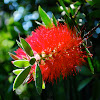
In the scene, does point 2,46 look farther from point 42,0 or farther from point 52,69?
point 52,69

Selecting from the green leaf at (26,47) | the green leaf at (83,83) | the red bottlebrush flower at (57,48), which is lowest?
the green leaf at (83,83)

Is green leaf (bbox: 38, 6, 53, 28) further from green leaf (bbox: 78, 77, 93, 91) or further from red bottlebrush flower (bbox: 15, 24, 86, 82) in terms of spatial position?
green leaf (bbox: 78, 77, 93, 91)

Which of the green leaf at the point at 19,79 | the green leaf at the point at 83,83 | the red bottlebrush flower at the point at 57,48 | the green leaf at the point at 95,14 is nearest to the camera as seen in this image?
the green leaf at the point at 19,79

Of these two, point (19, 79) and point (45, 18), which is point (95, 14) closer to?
point (45, 18)

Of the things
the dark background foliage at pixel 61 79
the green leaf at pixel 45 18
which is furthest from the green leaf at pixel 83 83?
the green leaf at pixel 45 18

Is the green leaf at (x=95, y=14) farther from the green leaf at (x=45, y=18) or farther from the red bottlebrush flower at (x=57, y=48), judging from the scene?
the green leaf at (x=45, y=18)

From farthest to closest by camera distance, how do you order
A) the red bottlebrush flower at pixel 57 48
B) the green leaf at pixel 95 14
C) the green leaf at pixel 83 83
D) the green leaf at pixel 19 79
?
1. the green leaf at pixel 83 83
2. the green leaf at pixel 95 14
3. the red bottlebrush flower at pixel 57 48
4. the green leaf at pixel 19 79

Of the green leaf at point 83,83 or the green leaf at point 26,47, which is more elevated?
the green leaf at point 26,47

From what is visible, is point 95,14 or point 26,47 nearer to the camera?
point 26,47

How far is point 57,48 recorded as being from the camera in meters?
1.20

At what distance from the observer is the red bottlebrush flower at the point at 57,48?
3.90ft

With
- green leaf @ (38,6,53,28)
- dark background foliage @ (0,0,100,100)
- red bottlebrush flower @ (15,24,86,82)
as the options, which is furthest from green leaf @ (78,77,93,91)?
green leaf @ (38,6,53,28)

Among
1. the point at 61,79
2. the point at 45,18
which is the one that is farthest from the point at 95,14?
the point at 61,79

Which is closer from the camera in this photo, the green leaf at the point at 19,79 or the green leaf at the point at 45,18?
the green leaf at the point at 19,79
